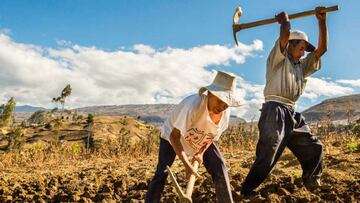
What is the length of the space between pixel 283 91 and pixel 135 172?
3.27m

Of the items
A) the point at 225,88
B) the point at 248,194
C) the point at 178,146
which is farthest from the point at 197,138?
the point at 248,194

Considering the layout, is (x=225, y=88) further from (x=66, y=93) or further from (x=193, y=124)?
(x=66, y=93)

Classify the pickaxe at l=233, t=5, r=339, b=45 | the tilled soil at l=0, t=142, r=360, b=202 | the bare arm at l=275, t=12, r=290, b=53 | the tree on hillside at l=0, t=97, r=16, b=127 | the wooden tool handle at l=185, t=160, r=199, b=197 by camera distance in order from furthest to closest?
1. the tree on hillside at l=0, t=97, r=16, b=127
2. the tilled soil at l=0, t=142, r=360, b=202
3. the pickaxe at l=233, t=5, r=339, b=45
4. the bare arm at l=275, t=12, r=290, b=53
5. the wooden tool handle at l=185, t=160, r=199, b=197

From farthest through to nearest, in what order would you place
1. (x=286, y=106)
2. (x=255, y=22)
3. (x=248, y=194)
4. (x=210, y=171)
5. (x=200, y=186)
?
(x=200, y=186) → (x=248, y=194) → (x=255, y=22) → (x=286, y=106) → (x=210, y=171)

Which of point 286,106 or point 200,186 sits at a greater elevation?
point 286,106

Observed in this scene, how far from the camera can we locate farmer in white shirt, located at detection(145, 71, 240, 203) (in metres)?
3.22

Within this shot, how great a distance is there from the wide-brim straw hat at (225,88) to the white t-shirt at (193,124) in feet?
0.43

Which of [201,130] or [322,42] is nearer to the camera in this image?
[201,130]

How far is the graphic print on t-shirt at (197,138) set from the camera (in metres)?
3.40

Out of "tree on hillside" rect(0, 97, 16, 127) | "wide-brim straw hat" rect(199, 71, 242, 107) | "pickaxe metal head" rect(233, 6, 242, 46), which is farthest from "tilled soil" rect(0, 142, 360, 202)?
"tree on hillside" rect(0, 97, 16, 127)

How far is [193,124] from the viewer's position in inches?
133

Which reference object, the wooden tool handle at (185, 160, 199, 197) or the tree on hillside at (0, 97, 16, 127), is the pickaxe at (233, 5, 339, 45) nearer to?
the wooden tool handle at (185, 160, 199, 197)

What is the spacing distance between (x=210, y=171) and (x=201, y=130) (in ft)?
1.22

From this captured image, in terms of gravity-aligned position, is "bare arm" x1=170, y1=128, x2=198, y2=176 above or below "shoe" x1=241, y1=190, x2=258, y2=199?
above
